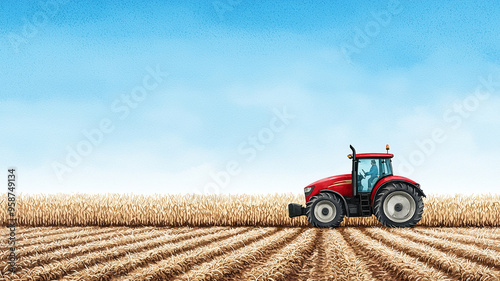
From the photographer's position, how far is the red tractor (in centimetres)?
1296

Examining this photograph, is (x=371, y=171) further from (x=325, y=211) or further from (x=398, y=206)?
(x=325, y=211)

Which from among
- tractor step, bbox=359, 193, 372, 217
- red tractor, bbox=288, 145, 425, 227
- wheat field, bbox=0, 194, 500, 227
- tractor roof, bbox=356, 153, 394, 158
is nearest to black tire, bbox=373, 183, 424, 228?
Result: red tractor, bbox=288, 145, 425, 227

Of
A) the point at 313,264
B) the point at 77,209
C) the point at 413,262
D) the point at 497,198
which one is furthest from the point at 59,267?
the point at 497,198

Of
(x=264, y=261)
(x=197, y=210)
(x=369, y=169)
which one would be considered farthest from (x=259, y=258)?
(x=197, y=210)

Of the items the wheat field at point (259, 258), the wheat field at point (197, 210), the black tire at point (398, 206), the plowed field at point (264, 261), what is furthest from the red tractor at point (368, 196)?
the wheat field at point (197, 210)

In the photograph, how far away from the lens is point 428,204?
59.1ft

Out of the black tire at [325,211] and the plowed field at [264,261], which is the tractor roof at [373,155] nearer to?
the black tire at [325,211]

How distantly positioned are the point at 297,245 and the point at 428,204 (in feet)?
34.7

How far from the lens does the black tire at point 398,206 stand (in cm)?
1285

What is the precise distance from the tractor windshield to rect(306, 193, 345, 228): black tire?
0.87m

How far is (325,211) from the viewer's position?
1359cm

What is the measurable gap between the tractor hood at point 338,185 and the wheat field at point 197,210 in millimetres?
3499

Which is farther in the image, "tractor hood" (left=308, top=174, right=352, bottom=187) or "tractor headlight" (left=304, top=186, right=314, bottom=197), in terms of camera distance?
"tractor headlight" (left=304, top=186, right=314, bottom=197)

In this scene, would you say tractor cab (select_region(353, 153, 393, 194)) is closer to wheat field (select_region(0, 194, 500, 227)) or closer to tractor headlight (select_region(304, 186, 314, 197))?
tractor headlight (select_region(304, 186, 314, 197))
